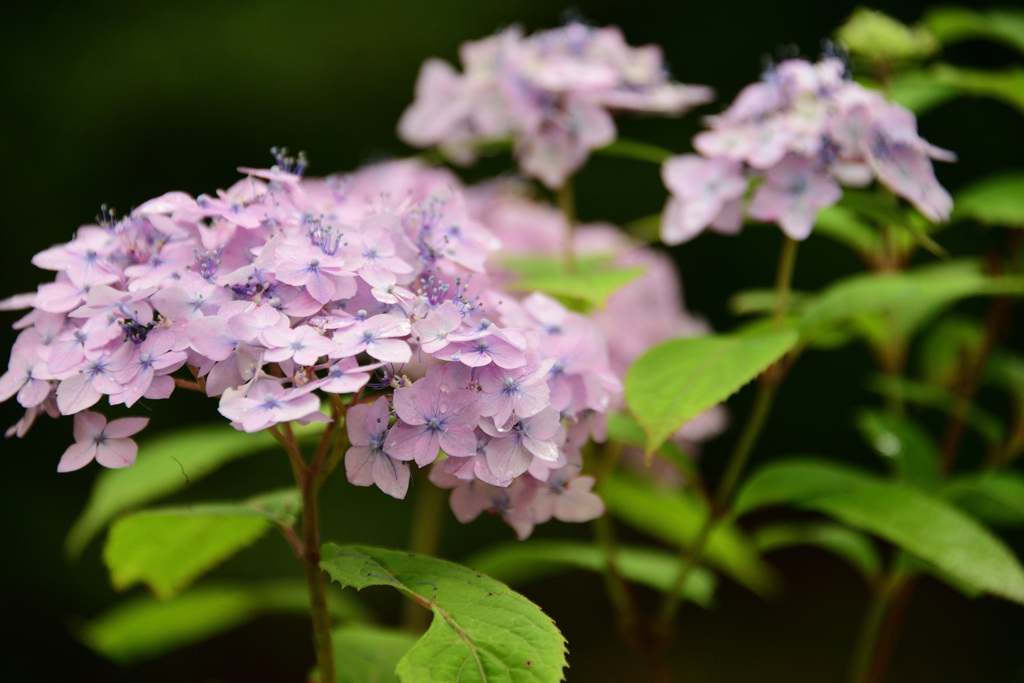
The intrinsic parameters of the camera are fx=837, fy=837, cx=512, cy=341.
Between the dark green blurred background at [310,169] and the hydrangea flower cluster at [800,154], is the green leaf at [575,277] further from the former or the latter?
the dark green blurred background at [310,169]

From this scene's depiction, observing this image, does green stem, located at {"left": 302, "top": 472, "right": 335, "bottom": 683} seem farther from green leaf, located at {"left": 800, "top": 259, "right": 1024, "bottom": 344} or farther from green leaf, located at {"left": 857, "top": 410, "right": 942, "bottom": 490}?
green leaf, located at {"left": 857, "top": 410, "right": 942, "bottom": 490}

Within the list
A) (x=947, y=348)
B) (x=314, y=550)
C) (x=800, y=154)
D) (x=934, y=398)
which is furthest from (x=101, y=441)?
(x=947, y=348)

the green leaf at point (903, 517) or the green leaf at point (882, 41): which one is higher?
the green leaf at point (882, 41)

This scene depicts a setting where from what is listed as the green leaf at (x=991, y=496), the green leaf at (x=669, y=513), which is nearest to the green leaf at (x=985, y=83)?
the green leaf at (x=991, y=496)

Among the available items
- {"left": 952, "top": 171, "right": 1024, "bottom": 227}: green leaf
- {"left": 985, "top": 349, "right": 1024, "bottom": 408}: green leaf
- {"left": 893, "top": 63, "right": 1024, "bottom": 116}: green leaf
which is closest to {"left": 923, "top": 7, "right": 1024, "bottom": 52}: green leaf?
{"left": 893, "top": 63, "right": 1024, "bottom": 116}: green leaf

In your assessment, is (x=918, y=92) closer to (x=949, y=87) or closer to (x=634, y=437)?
(x=949, y=87)

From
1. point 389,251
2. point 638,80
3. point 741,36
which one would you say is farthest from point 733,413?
point 389,251
